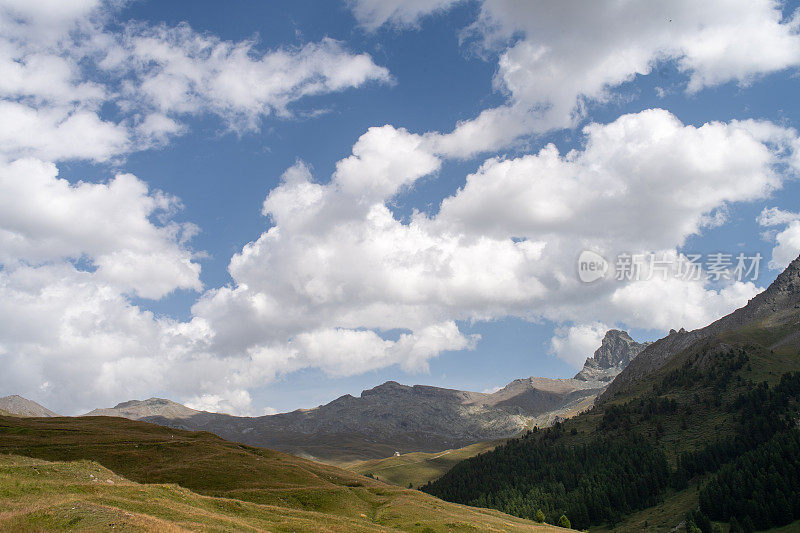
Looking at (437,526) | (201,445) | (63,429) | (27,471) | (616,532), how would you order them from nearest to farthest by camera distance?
1. (27,471)
2. (437,526)
3. (201,445)
4. (63,429)
5. (616,532)

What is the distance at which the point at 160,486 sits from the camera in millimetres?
54844

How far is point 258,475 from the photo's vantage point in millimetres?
93250

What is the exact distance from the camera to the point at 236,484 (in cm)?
8506

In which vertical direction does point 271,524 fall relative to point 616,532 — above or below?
above

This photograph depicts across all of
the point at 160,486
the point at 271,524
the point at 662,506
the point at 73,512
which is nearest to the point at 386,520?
the point at 271,524

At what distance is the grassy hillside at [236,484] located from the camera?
56969 millimetres

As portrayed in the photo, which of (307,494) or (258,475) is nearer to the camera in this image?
(307,494)

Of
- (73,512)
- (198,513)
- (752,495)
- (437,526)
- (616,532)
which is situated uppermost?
(73,512)

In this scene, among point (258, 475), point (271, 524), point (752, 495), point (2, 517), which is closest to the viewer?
point (2, 517)

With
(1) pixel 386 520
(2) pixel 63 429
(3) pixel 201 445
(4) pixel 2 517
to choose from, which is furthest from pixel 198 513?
(2) pixel 63 429

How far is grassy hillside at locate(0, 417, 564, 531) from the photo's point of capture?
56969 millimetres

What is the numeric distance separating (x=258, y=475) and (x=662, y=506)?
191 meters

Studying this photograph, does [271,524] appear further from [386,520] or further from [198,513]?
[386,520]

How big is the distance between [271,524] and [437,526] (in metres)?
26.8
